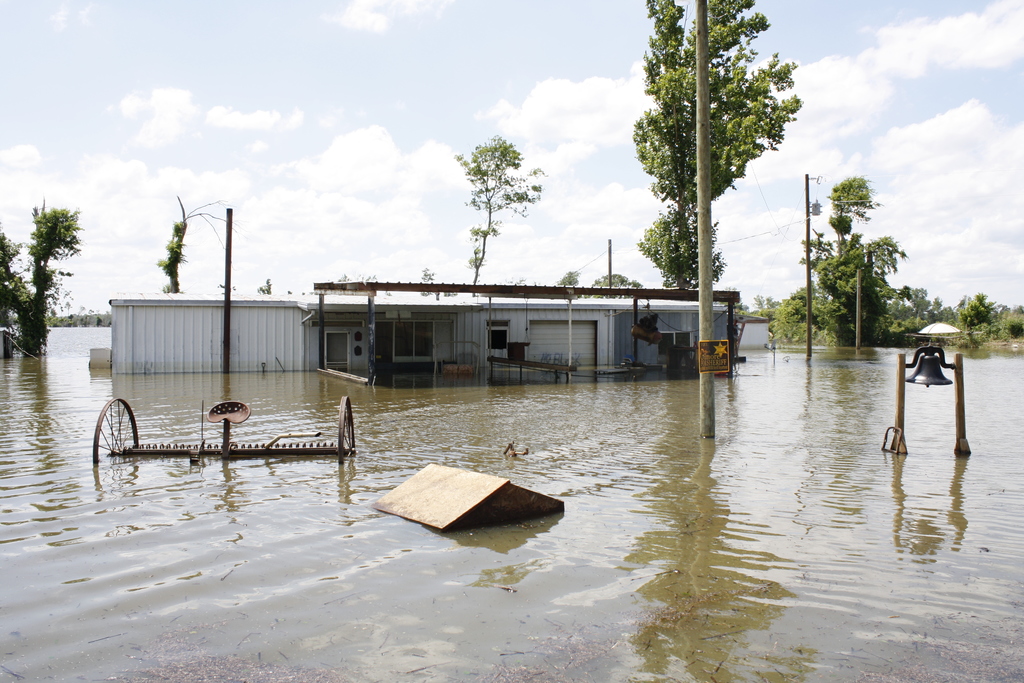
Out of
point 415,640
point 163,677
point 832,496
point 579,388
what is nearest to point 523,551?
point 415,640

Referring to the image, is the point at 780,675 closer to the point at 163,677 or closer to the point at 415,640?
the point at 415,640

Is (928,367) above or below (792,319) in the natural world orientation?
Answer: below

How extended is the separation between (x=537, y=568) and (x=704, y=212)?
700 cm

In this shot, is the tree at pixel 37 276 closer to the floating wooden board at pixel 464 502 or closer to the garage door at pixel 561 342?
the garage door at pixel 561 342

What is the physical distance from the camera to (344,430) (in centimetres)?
880

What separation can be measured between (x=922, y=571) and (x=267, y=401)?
1381 centimetres

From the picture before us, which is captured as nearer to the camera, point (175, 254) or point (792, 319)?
point (175, 254)

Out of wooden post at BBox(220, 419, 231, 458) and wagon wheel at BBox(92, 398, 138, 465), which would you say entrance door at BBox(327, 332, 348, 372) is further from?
wooden post at BBox(220, 419, 231, 458)

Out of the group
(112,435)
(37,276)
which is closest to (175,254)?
(37,276)

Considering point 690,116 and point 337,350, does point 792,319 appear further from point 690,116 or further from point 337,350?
point 337,350

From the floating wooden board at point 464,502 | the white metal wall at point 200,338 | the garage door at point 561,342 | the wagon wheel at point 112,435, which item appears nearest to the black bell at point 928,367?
the floating wooden board at point 464,502

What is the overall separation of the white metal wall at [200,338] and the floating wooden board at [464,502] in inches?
822

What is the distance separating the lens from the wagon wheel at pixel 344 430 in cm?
827

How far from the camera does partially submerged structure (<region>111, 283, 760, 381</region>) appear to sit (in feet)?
78.8
